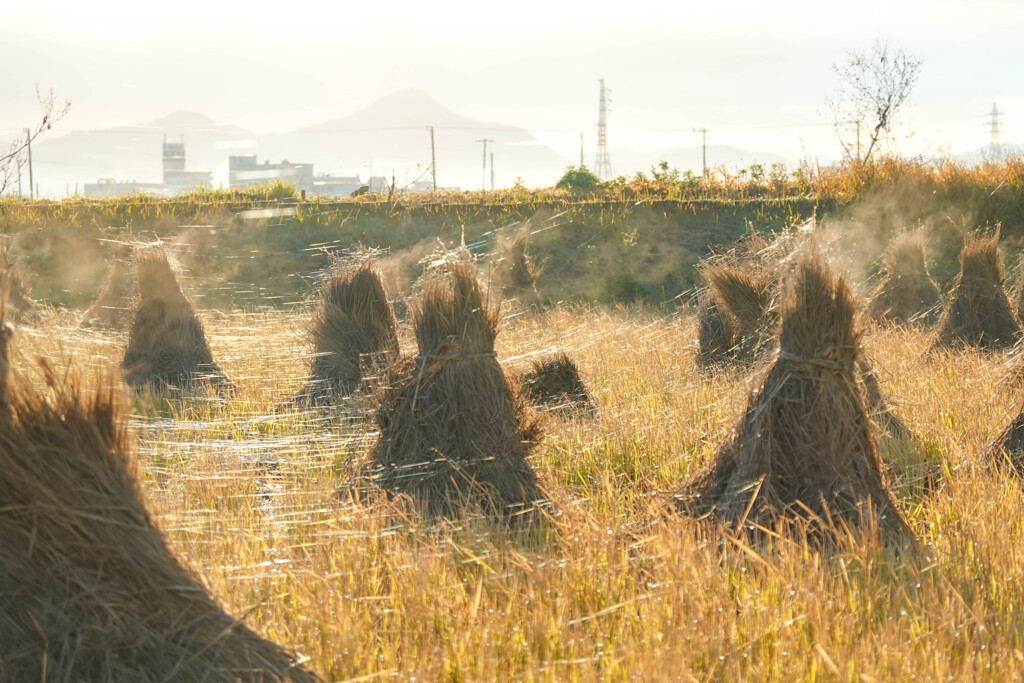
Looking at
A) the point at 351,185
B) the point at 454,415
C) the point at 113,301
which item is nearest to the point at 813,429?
the point at 454,415

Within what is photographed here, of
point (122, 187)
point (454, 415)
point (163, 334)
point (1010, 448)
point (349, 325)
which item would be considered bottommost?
point (1010, 448)

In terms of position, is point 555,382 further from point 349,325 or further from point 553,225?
point 553,225

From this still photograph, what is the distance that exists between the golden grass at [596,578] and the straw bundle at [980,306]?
3.92 metres

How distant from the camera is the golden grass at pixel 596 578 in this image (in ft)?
10.8

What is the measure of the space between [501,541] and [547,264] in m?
15.3

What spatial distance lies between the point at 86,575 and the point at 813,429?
3.08 metres

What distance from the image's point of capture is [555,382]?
8312mm

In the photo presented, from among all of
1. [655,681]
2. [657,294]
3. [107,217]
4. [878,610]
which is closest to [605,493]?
[878,610]

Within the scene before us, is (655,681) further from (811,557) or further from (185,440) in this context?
(185,440)

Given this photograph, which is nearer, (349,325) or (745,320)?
(745,320)

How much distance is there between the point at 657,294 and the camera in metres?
18.7

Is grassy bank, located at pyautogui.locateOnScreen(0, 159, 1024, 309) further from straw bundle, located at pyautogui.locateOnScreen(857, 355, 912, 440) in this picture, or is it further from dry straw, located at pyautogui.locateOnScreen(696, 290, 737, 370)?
straw bundle, located at pyautogui.locateOnScreen(857, 355, 912, 440)

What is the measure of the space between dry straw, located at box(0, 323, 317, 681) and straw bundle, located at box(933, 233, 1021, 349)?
347 inches

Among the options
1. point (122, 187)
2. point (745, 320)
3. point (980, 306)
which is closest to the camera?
point (745, 320)
